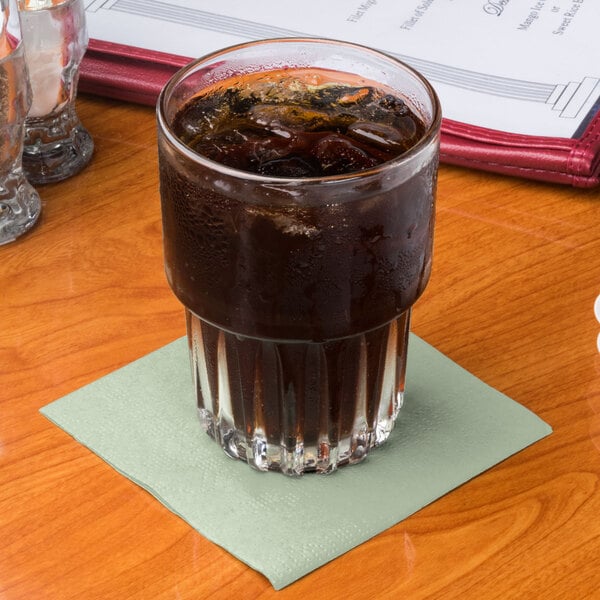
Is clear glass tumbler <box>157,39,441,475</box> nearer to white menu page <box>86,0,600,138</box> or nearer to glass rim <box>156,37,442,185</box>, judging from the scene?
glass rim <box>156,37,442,185</box>

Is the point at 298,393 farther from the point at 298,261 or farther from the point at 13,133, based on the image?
the point at 13,133

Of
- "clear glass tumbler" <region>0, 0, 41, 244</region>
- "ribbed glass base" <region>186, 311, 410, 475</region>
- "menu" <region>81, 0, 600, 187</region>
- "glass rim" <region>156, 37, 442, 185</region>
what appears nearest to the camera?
"glass rim" <region>156, 37, 442, 185</region>

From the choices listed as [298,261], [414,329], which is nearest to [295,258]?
[298,261]

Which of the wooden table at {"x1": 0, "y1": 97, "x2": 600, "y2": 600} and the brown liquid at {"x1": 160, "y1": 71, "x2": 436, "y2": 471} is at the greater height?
the brown liquid at {"x1": 160, "y1": 71, "x2": 436, "y2": 471}

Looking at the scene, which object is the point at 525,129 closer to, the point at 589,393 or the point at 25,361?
the point at 589,393

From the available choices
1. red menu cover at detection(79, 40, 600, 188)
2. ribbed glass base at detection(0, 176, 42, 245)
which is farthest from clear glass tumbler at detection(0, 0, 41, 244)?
red menu cover at detection(79, 40, 600, 188)

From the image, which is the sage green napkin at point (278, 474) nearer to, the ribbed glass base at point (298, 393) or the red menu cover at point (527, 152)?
the ribbed glass base at point (298, 393)
